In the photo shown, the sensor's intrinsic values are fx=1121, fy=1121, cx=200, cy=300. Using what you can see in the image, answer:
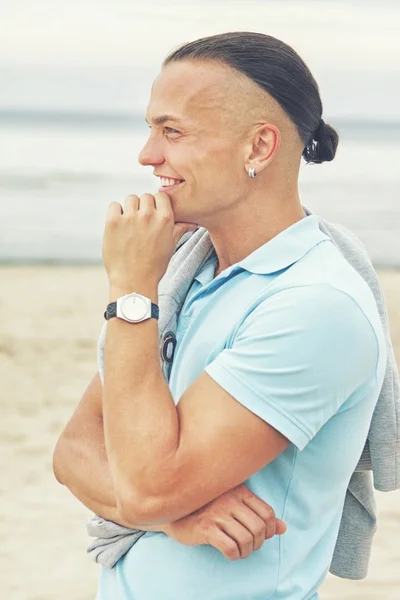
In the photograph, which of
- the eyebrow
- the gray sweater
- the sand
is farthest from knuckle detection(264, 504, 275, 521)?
the sand

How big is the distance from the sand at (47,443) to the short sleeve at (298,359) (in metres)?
3.07

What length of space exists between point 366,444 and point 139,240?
2.35 feet

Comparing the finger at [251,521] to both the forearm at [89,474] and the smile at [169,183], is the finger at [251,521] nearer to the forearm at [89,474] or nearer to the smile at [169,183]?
the forearm at [89,474]

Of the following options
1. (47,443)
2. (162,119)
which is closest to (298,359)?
(162,119)

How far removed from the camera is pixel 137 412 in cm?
221

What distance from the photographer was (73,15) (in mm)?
40031

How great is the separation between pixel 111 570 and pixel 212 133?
1010 mm

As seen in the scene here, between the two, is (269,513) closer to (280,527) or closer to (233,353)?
(280,527)

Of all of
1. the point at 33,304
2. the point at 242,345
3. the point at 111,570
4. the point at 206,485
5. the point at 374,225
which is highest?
the point at 242,345

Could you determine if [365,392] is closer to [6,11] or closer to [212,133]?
[212,133]

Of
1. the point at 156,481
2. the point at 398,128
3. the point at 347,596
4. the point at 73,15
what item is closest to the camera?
the point at 156,481

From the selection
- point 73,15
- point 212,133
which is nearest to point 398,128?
point 73,15

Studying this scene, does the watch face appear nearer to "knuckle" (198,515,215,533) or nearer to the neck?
the neck

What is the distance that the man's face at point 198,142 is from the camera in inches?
97.6
